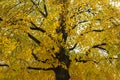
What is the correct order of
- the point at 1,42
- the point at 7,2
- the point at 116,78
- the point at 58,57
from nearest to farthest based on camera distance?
the point at 1,42 < the point at 7,2 < the point at 58,57 < the point at 116,78

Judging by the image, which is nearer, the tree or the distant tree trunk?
the tree

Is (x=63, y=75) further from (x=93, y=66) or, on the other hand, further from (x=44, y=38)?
(x=44, y=38)

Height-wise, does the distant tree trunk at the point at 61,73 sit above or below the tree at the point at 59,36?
below

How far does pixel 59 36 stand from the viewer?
14789 mm

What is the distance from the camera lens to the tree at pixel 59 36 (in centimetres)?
1464

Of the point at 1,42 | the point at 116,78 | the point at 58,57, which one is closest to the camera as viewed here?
the point at 1,42

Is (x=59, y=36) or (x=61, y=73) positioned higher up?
(x=59, y=36)

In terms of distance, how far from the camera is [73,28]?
15609 mm

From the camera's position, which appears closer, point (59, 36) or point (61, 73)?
point (59, 36)

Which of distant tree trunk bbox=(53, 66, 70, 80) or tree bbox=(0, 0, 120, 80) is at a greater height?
tree bbox=(0, 0, 120, 80)

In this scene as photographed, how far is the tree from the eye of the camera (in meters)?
14.6

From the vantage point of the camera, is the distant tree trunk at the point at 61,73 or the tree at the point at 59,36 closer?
the tree at the point at 59,36

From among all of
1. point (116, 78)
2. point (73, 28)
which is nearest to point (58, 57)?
point (73, 28)

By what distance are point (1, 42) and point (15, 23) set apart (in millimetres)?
1286
